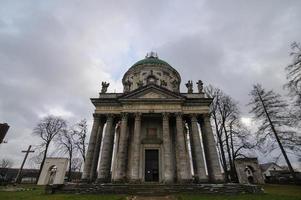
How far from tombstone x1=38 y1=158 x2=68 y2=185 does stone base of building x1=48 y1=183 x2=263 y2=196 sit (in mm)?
12739

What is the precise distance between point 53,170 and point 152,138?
16681mm

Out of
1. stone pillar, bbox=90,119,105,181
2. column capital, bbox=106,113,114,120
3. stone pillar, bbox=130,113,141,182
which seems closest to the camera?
stone pillar, bbox=130,113,141,182

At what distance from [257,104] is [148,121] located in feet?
40.9

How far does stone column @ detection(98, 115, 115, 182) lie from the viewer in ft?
61.0

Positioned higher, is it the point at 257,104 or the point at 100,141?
the point at 257,104

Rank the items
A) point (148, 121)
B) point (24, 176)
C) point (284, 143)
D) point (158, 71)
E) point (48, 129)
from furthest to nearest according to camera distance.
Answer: point (24, 176) < point (48, 129) < point (158, 71) < point (148, 121) < point (284, 143)

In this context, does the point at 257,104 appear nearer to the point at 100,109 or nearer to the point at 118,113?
the point at 118,113

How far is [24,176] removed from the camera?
53531 mm

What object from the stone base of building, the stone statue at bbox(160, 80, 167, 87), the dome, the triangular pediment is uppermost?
the dome

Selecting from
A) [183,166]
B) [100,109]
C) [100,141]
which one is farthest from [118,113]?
[183,166]

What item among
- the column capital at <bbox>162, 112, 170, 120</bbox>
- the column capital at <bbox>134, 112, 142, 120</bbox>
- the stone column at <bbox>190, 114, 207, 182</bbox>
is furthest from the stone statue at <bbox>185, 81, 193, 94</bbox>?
the column capital at <bbox>134, 112, 142, 120</bbox>

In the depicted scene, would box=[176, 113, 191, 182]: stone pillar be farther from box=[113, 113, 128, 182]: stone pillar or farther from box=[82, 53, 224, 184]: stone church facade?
box=[113, 113, 128, 182]: stone pillar

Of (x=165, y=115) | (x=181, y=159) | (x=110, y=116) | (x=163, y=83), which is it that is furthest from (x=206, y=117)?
(x=110, y=116)

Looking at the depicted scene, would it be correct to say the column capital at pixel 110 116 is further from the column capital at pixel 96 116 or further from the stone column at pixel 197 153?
the stone column at pixel 197 153
